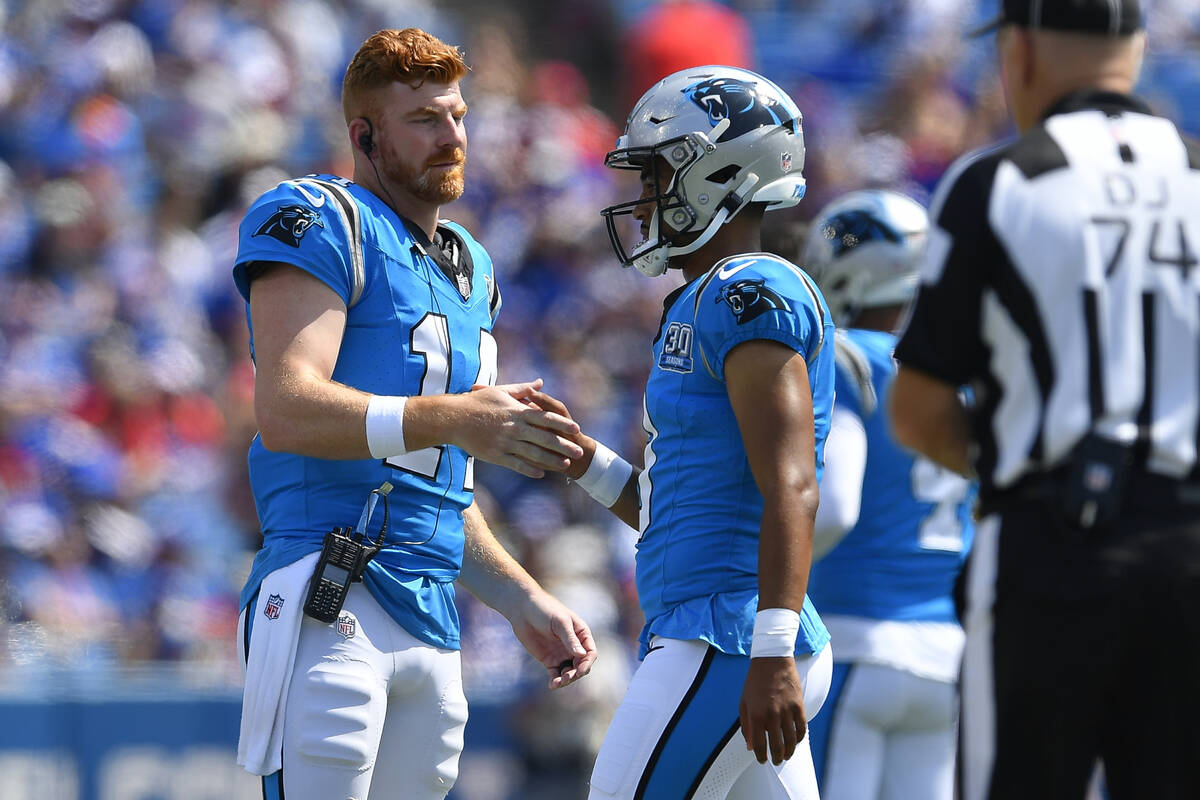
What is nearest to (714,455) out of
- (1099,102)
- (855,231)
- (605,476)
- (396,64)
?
(605,476)

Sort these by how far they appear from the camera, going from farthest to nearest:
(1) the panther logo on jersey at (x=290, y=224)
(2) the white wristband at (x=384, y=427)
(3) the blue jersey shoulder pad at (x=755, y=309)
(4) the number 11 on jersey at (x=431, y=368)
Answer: (4) the number 11 on jersey at (x=431, y=368), (1) the panther logo on jersey at (x=290, y=224), (2) the white wristband at (x=384, y=427), (3) the blue jersey shoulder pad at (x=755, y=309)

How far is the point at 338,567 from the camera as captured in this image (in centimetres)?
368

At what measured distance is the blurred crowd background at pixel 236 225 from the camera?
339 inches

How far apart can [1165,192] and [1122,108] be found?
0.22m

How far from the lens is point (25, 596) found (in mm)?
8391

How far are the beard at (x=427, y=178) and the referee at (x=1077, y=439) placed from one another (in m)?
1.61

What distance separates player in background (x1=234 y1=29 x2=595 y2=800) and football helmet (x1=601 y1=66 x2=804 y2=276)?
19.2 inches

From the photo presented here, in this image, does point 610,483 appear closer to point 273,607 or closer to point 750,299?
point 750,299

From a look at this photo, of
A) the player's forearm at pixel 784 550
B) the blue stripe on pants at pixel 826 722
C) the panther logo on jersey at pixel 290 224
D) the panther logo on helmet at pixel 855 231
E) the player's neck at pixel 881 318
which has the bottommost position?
the blue stripe on pants at pixel 826 722

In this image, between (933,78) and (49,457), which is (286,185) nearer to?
(49,457)

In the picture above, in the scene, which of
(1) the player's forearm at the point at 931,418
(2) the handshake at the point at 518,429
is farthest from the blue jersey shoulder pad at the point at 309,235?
(1) the player's forearm at the point at 931,418

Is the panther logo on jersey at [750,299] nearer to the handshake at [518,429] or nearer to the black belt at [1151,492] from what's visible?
the handshake at [518,429]

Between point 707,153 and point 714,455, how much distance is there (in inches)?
31.7

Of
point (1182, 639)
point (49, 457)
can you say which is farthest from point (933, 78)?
point (1182, 639)
